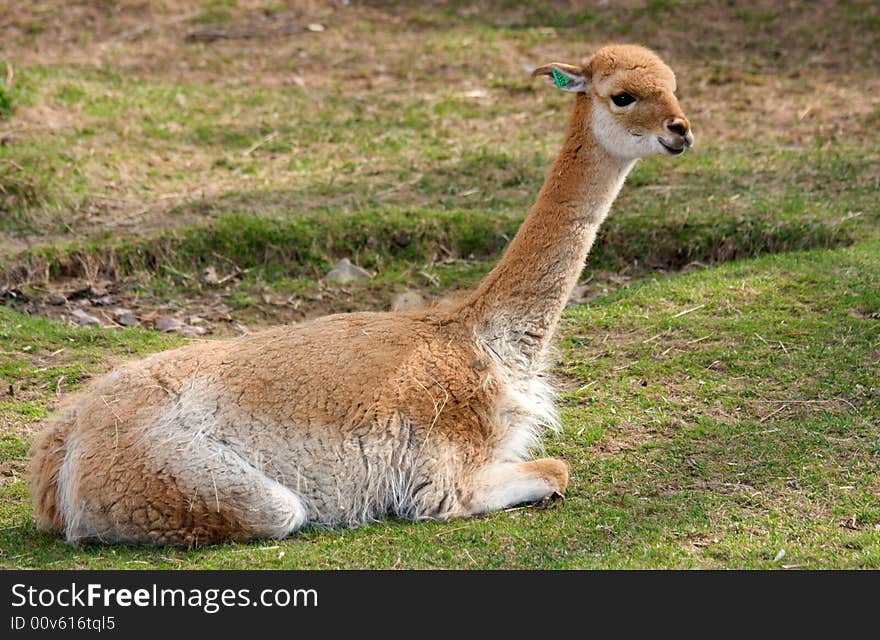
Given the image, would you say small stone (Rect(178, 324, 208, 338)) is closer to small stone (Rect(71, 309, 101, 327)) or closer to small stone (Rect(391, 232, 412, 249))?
small stone (Rect(71, 309, 101, 327))

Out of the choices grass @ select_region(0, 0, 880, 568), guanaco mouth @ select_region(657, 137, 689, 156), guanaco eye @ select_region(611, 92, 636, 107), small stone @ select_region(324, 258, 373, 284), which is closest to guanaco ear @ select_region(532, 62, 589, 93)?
guanaco eye @ select_region(611, 92, 636, 107)

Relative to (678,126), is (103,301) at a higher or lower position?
lower

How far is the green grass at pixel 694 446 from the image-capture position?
486 centimetres

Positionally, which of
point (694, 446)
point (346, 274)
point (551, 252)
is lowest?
point (346, 274)

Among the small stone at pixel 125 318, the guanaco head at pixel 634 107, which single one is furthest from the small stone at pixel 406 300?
the guanaco head at pixel 634 107

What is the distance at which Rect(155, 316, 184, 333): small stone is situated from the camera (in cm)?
778

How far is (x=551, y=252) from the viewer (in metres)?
5.50

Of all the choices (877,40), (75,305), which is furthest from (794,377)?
(877,40)

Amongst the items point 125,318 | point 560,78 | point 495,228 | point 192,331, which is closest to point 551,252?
point 560,78

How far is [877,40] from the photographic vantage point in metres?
12.8

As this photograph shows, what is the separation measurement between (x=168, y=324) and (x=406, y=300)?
1501mm

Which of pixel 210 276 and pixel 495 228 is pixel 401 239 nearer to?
pixel 495 228

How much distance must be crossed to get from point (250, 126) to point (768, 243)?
4864mm

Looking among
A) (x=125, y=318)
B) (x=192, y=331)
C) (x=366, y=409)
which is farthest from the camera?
(x=125, y=318)
